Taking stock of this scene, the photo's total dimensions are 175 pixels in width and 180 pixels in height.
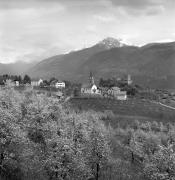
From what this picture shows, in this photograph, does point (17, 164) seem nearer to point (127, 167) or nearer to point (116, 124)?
point (127, 167)

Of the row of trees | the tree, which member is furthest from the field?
the tree

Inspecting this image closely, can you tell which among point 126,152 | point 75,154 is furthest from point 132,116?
point 75,154

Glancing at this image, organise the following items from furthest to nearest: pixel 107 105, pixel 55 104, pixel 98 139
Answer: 1. pixel 107 105
2. pixel 55 104
3. pixel 98 139

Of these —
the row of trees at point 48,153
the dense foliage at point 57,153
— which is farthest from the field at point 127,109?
the row of trees at point 48,153

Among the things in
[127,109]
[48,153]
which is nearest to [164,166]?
[48,153]

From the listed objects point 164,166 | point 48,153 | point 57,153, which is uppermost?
point 57,153

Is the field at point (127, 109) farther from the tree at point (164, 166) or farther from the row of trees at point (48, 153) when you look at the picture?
the tree at point (164, 166)

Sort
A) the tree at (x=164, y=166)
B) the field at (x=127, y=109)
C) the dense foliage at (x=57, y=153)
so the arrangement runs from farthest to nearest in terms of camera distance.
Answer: the field at (x=127, y=109) → the dense foliage at (x=57, y=153) → the tree at (x=164, y=166)

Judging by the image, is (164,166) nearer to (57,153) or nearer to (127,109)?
(57,153)
